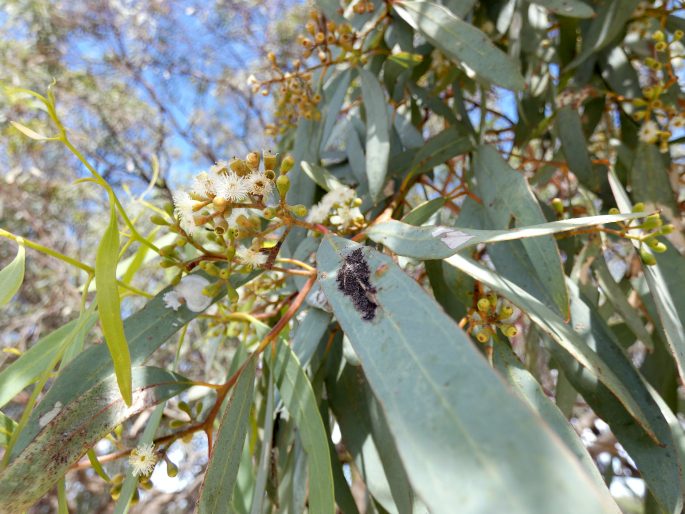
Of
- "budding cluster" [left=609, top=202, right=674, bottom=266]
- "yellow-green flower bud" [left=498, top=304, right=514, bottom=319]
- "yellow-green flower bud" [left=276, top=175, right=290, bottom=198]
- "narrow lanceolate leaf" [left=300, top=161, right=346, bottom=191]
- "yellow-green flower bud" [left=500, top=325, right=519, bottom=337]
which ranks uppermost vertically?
"yellow-green flower bud" [left=276, top=175, right=290, bottom=198]

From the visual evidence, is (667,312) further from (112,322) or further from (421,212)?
(112,322)

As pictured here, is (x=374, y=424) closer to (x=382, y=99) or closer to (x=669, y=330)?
(x=669, y=330)

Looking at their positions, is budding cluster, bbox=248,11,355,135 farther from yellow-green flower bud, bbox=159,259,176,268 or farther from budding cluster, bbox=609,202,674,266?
budding cluster, bbox=609,202,674,266

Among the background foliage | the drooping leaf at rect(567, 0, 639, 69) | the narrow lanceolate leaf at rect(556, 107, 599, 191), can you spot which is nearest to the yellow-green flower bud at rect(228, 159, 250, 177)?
the background foliage

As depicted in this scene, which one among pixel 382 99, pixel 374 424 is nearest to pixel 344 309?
pixel 374 424

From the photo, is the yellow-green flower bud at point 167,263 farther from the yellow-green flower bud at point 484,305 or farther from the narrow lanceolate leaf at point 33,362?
the yellow-green flower bud at point 484,305
